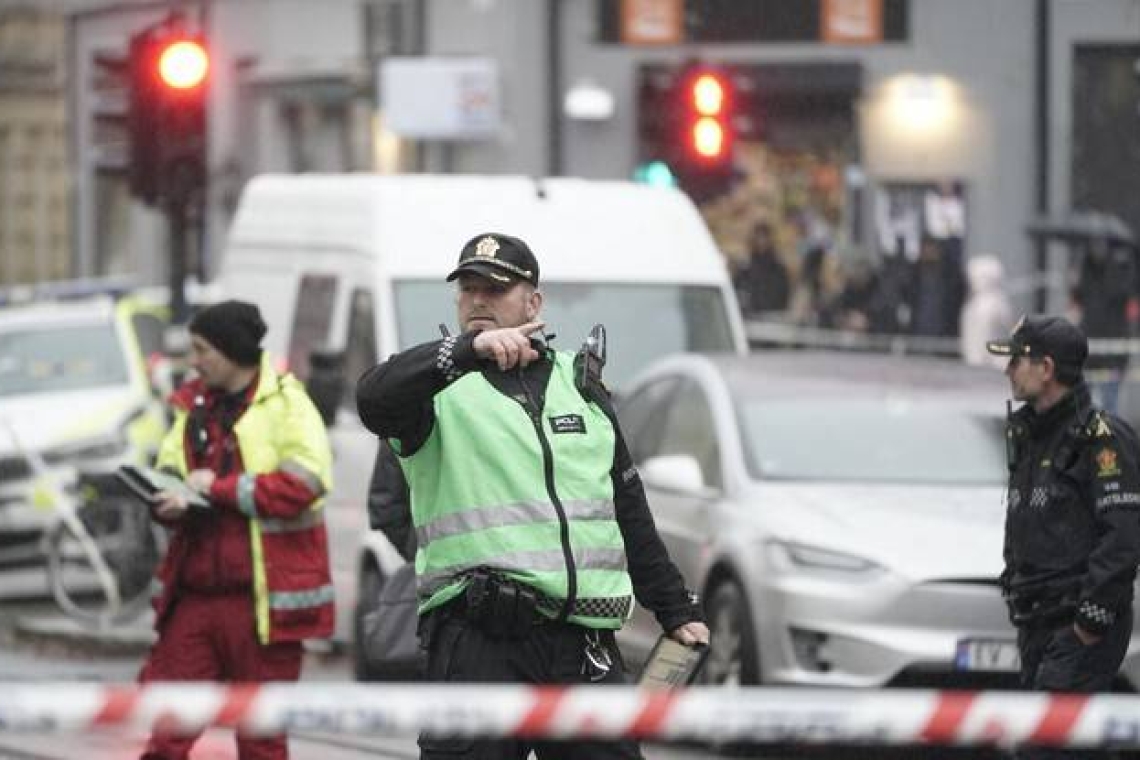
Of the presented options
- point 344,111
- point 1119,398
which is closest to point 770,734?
point 1119,398

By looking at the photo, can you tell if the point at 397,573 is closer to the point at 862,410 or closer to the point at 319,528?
the point at 319,528

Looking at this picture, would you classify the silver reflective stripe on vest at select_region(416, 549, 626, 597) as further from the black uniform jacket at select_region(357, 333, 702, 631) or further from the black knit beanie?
the black knit beanie

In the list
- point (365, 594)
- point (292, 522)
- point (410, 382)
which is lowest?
point (365, 594)

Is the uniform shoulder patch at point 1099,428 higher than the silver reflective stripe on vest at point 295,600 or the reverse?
higher

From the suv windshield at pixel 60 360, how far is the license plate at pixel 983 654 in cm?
974

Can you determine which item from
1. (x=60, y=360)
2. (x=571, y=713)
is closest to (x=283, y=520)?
(x=571, y=713)

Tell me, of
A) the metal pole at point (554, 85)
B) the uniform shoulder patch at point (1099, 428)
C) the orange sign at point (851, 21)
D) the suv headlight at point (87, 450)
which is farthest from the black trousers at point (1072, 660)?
the orange sign at point (851, 21)

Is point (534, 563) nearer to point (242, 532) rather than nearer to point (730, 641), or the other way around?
point (242, 532)

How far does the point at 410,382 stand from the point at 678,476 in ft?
19.6

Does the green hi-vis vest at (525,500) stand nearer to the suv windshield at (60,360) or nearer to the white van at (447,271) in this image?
the white van at (447,271)

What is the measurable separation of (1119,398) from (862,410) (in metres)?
11.8

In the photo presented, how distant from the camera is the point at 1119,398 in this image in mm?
24953

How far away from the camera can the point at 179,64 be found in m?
17.8

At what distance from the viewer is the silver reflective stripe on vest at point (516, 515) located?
7223 millimetres
